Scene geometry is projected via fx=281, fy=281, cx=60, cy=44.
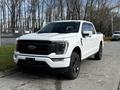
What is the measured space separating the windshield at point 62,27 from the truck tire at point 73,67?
4.30 ft

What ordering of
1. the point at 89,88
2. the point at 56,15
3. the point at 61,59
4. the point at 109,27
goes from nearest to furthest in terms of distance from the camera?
the point at 89,88
the point at 61,59
the point at 56,15
the point at 109,27

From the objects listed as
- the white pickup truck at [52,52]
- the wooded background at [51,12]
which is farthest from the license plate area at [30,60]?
the wooded background at [51,12]

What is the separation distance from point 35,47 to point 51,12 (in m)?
49.3

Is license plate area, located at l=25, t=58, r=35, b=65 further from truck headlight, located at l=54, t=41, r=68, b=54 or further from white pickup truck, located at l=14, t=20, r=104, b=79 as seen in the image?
truck headlight, located at l=54, t=41, r=68, b=54

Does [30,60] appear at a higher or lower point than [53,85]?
higher

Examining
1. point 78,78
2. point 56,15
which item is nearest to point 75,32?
point 78,78

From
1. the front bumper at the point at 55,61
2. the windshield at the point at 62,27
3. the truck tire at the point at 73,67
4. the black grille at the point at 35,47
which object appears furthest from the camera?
the windshield at the point at 62,27

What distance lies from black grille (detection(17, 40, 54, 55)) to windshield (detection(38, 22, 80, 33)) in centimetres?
185

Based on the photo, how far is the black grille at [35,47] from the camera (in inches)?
327

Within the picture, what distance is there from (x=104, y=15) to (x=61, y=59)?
52.7m

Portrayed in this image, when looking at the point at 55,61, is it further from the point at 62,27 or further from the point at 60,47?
the point at 62,27

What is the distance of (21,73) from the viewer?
9.70 metres

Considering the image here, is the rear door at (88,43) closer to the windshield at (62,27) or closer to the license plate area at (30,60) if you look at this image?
the windshield at (62,27)

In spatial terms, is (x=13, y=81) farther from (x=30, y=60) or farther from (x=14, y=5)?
(x=14, y=5)
